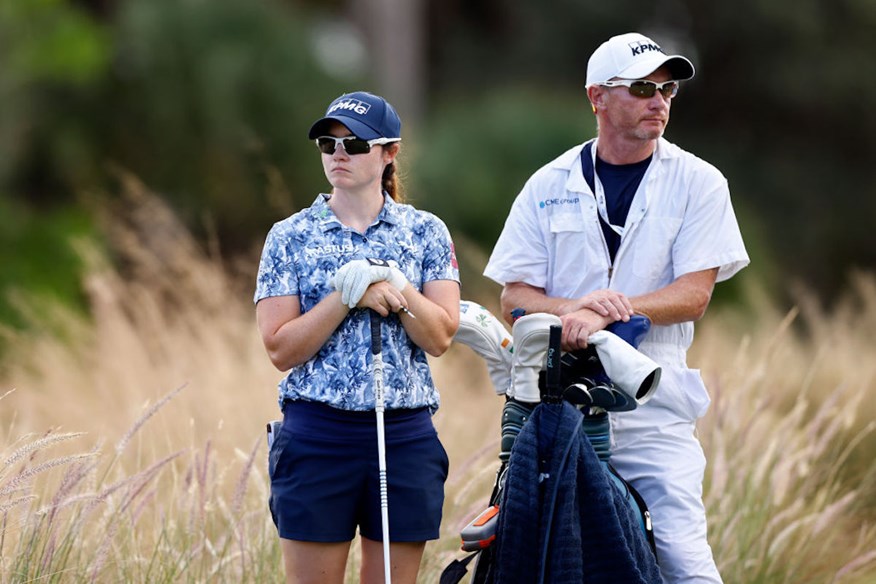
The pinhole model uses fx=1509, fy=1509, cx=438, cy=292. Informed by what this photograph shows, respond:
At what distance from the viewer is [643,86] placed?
5250 millimetres

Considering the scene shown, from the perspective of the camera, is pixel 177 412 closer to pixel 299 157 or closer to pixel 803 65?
pixel 299 157

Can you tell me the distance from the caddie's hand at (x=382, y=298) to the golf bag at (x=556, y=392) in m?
0.47

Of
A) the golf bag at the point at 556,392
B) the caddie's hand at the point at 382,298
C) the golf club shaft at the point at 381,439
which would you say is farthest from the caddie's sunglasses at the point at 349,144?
the golf bag at the point at 556,392

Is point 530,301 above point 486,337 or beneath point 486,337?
above

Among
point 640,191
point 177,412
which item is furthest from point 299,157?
point 640,191

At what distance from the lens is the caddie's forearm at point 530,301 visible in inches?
206

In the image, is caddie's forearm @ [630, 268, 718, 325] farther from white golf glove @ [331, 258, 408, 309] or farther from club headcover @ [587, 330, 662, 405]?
white golf glove @ [331, 258, 408, 309]

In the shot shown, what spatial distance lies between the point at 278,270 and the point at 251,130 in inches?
460

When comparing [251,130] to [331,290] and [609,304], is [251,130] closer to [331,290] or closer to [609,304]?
[609,304]

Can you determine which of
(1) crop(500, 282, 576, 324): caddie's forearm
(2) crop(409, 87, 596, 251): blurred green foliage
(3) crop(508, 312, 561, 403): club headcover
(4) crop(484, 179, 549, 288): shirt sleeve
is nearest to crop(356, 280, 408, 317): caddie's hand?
(3) crop(508, 312, 561, 403): club headcover

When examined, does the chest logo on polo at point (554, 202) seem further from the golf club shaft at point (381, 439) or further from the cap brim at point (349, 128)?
the golf club shaft at point (381, 439)

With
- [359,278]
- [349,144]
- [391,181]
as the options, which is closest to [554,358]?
[359,278]

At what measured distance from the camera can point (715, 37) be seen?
26.5 meters

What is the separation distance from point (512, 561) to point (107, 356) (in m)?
5.66
